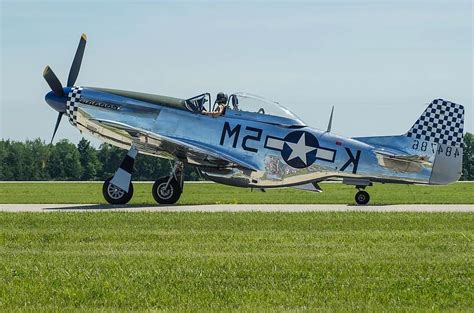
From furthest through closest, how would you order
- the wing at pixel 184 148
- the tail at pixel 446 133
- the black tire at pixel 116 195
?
the tail at pixel 446 133, the black tire at pixel 116 195, the wing at pixel 184 148

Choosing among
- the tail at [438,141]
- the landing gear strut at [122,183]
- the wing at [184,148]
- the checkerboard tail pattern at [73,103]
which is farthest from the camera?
the checkerboard tail pattern at [73,103]

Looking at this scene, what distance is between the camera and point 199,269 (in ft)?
42.3

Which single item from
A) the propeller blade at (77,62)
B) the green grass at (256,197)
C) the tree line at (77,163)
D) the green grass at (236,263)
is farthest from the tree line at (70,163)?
the green grass at (236,263)

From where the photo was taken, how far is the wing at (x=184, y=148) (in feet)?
84.7

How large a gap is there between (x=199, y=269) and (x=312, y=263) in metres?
1.53

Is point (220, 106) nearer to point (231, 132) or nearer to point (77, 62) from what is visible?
point (231, 132)

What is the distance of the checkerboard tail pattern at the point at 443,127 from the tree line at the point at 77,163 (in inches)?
1928

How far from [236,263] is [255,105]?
13.3 metres

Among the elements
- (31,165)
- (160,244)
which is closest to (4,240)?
(160,244)

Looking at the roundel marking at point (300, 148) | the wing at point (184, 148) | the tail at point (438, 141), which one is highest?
the tail at point (438, 141)

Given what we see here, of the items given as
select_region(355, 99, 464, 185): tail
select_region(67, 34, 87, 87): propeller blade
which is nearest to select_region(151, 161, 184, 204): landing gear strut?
select_region(67, 34, 87, 87): propeller blade

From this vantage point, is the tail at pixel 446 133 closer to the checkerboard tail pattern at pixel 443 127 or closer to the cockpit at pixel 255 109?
the checkerboard tail pattern at pixel 443 127

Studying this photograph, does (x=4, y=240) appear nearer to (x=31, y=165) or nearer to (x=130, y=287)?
(x=130, y=287)

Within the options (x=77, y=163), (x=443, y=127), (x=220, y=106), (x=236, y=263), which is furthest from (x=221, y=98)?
(x=77, y=163)
